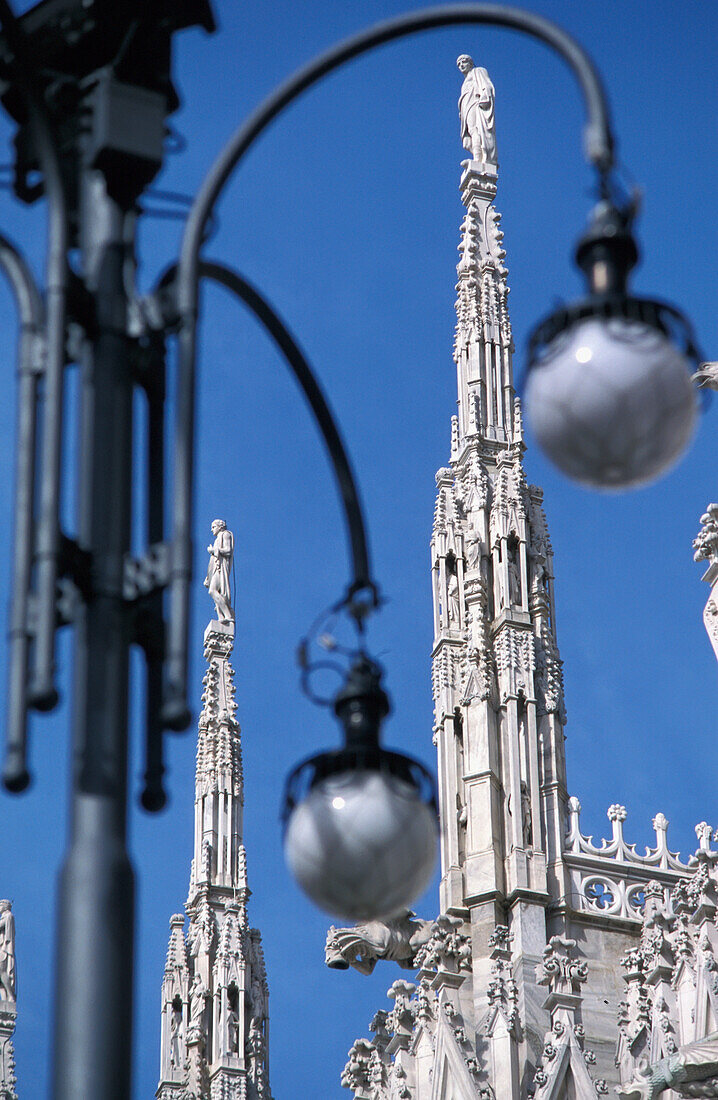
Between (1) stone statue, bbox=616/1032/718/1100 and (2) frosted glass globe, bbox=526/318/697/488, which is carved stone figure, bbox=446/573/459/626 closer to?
(1) stone statue, bbox=616/1032/718/1100

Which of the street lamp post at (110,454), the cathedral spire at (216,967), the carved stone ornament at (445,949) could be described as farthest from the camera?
the cathedral spire at (216,967)

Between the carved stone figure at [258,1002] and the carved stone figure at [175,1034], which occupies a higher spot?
the carved stone figure at [258,1002]

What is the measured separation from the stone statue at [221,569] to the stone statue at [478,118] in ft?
26.7

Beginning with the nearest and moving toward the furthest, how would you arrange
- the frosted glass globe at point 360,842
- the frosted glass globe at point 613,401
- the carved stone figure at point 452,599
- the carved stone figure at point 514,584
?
1. the frosted glass globe at point 613,401
2. the frosted glass globe at point 360,842
3. the carved stone figure at point 514,584
4. the carved stone figure at point 452,599

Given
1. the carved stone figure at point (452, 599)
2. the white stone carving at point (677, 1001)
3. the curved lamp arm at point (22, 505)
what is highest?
the carved stone figure at point (452, 599)

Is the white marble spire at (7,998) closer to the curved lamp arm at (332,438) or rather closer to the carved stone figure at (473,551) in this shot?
the carved stone figure at (473,551)

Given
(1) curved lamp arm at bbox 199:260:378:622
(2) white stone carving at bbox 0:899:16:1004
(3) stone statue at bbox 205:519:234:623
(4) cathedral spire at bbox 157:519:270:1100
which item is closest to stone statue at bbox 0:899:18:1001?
(2) white stone carving at bbox 0:899:16:1004

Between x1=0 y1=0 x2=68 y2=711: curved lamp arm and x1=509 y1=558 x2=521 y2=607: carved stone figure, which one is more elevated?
x1=509 y1=558 x2=521 y2=607: carved stone figure

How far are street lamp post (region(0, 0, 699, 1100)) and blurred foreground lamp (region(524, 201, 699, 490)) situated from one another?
1.61 feet

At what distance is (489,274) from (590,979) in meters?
10.8

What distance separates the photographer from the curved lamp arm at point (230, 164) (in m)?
5.54

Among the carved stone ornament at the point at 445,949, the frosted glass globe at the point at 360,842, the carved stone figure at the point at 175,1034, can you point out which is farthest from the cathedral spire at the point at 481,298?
the frosted glass globe at the point at 360,842

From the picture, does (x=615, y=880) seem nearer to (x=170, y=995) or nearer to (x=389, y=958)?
(x=389, y=958)

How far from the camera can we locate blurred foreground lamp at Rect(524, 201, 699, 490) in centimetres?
564
